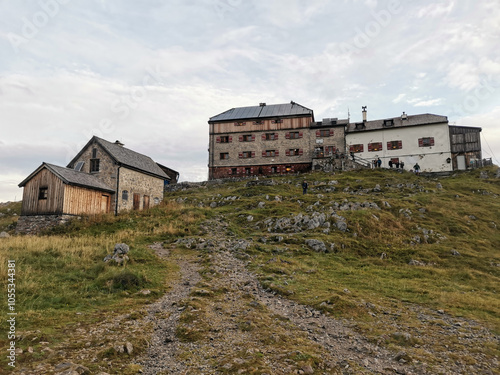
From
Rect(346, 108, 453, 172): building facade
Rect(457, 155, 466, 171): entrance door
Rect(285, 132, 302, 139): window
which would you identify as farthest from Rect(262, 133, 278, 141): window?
Rect(457, 155, 466, 171): entrance door

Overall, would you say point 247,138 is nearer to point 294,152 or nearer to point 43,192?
point 294,152

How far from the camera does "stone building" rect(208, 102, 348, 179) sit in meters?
50.9

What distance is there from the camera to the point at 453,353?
Answer: 25.7 feet

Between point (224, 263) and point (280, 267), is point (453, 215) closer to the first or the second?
point (280, 267)

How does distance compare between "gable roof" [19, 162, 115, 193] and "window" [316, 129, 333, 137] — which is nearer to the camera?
"gable roof" [19, 162, 115, 193]

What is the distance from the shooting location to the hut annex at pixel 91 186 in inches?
1058

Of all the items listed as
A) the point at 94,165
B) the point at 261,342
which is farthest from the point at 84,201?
the point at 261,342

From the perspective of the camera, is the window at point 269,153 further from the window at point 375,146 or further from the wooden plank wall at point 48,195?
the wooden plank wall at point 48,195

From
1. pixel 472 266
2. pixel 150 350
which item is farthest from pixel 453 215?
pixel 150 350

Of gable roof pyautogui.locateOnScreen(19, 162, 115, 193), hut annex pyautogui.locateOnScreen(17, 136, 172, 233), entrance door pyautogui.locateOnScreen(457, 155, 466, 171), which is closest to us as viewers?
hut annex pyautogui.locateOnScreen(17, 136, 172, 233)

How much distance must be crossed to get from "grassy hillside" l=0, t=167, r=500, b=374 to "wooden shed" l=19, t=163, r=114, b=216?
2006mm

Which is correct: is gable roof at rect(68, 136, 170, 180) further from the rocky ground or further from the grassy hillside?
the rocky ground

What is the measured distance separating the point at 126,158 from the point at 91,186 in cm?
651

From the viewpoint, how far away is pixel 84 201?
94.1 ft
